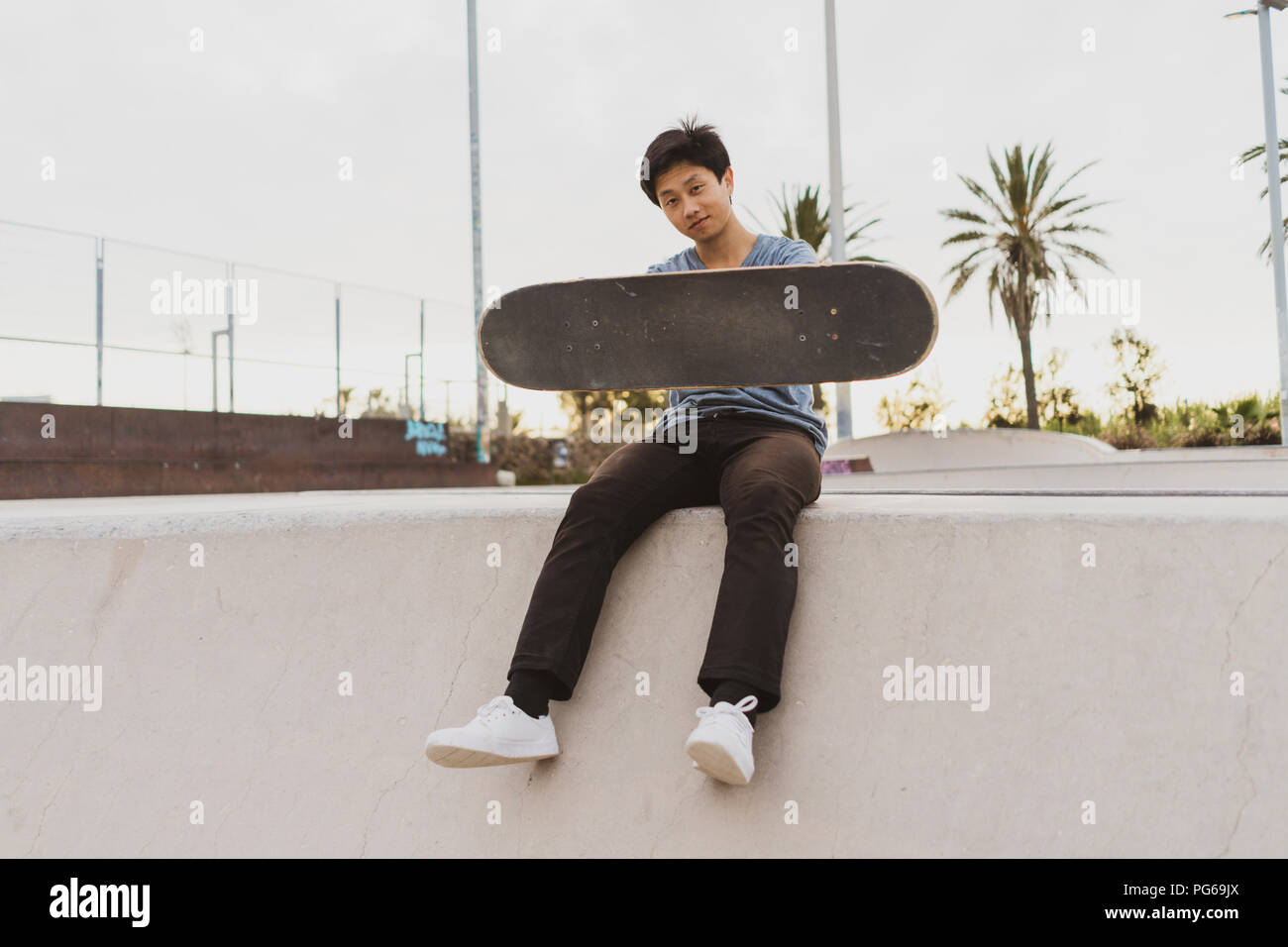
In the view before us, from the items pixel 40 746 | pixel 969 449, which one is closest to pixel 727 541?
pixel 40 746

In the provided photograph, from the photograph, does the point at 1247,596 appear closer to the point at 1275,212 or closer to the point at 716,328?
the point at 716,328

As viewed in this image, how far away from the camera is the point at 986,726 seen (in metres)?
2.01

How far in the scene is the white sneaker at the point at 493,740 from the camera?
1854 millimetres

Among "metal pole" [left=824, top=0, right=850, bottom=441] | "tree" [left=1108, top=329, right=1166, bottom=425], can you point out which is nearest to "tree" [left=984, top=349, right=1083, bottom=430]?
"tree" [left=1108, top=329, right=1166, bottom=425]

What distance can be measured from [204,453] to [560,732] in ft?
36.4

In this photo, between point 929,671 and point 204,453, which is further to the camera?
point 204,453

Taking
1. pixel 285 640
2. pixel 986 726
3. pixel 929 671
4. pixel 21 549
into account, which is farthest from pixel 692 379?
pixel 21 549

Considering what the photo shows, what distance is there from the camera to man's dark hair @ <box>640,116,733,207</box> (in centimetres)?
258

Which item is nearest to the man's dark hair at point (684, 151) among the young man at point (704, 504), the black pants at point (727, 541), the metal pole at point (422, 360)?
the young man at point (704, 504)

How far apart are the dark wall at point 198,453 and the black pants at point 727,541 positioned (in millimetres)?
9787

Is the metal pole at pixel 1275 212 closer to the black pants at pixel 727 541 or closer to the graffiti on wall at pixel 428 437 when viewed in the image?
the graffiti on wall at pixel 428 437

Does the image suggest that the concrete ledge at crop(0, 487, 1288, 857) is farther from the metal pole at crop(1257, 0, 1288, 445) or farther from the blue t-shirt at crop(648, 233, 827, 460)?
the metal pole at crop(1257, 0, 1288, 445)

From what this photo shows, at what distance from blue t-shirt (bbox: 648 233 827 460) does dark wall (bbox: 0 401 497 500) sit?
968cm
